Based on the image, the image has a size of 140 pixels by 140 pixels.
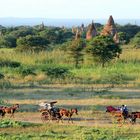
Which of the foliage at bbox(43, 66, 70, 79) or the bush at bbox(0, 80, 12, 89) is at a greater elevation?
the foliage at bbox(43, 66, 70, 79)

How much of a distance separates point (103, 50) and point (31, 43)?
9967 mm

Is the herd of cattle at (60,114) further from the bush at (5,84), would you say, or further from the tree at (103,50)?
the tree at (103,50)

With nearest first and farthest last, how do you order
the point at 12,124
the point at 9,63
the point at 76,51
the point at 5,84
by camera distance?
the point at 12,124, the point at 5,84, the point at 9,63, the point at 76,51

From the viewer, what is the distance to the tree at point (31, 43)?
40.8 metres

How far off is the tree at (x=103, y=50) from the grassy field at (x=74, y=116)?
1029 cm

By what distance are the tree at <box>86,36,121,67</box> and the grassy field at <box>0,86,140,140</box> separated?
10.3 m

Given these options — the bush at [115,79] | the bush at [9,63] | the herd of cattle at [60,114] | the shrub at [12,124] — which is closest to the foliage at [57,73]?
the bush at [115,79]

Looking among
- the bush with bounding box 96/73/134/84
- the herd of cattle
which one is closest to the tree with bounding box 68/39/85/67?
the bush with bounding box 96/73/134/84

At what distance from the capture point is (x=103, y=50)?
108ft

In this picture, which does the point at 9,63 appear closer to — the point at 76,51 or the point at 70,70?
the point at 70,70

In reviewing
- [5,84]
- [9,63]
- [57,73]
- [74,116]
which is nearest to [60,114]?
[74,116]

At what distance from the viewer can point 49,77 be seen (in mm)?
26188

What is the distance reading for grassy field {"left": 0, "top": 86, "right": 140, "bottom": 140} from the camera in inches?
523

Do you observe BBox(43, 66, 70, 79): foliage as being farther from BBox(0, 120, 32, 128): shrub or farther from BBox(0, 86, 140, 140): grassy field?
BBox(0, 120, 32, 128): shrub
